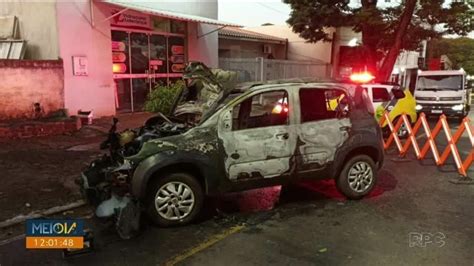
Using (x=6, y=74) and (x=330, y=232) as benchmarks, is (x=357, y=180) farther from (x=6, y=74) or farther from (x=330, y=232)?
(x=6, y=74)

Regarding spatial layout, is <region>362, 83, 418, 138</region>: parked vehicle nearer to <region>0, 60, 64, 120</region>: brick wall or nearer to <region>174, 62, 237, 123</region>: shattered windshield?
<region>174, 62, 237, 123</region>: shattered windshield

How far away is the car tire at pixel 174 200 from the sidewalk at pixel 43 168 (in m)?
1.70

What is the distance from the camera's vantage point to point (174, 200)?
4.99 metres

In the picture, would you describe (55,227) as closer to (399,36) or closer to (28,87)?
(28,87)

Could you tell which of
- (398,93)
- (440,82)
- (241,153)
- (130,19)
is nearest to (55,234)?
(241,153)

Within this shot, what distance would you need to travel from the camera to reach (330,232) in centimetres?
487

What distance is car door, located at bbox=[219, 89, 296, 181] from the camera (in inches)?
204

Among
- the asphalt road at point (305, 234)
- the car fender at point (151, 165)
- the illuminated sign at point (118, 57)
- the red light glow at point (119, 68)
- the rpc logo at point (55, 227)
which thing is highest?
the illuminated sign at point (118, 57)

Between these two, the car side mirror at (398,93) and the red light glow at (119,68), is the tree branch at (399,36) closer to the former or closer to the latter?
the car side mirror at (398,93)

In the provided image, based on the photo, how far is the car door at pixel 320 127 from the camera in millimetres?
5570

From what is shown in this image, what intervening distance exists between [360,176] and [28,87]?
8348mm

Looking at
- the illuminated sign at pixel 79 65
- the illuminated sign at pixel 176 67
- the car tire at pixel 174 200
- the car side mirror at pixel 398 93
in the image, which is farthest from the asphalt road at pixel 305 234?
the illuminated sign at pixel 176 67

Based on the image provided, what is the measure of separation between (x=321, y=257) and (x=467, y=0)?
61.3 ft

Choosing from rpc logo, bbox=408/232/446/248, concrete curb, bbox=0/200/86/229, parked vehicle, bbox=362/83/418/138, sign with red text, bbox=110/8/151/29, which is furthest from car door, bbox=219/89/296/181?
sign with red text, bbox=110/8/151/29
